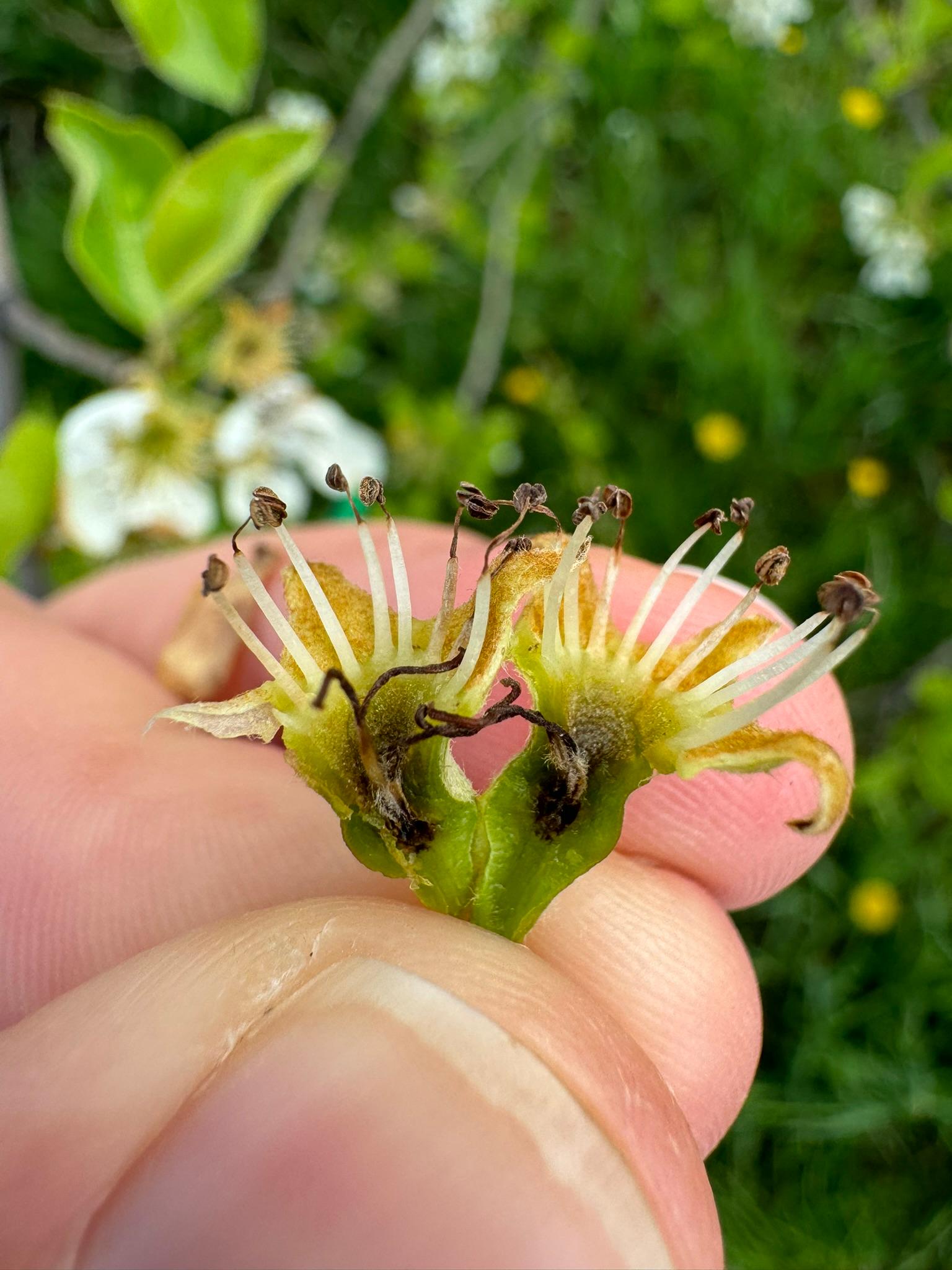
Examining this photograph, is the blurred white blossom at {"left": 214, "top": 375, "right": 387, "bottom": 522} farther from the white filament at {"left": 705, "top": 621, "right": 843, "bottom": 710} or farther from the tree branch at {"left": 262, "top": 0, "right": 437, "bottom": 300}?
the white filament at {"left": 705, "top": 621, "right": 843, "bottom": 710}

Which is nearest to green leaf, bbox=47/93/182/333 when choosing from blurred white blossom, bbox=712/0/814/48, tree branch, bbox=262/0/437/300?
tree branch, bbox=262/0/437/300

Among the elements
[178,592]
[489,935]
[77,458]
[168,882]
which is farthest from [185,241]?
[489,935]

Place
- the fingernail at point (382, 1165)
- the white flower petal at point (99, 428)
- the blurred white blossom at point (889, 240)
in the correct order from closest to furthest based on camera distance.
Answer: the fingernail at point (382, 1165), the white flower petal at point (99, 428), the blurred white blossom at point (889, 240)

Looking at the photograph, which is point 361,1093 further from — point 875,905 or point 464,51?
point 464,51

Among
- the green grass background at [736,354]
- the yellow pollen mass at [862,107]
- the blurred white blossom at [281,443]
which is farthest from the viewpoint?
the yellow pollen mass at [862,107]

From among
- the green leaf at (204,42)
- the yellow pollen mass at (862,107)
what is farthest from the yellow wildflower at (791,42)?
the green leaf at (204,42)

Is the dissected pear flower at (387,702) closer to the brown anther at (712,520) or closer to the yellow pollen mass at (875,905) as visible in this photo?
the brown anther at (712,520)
